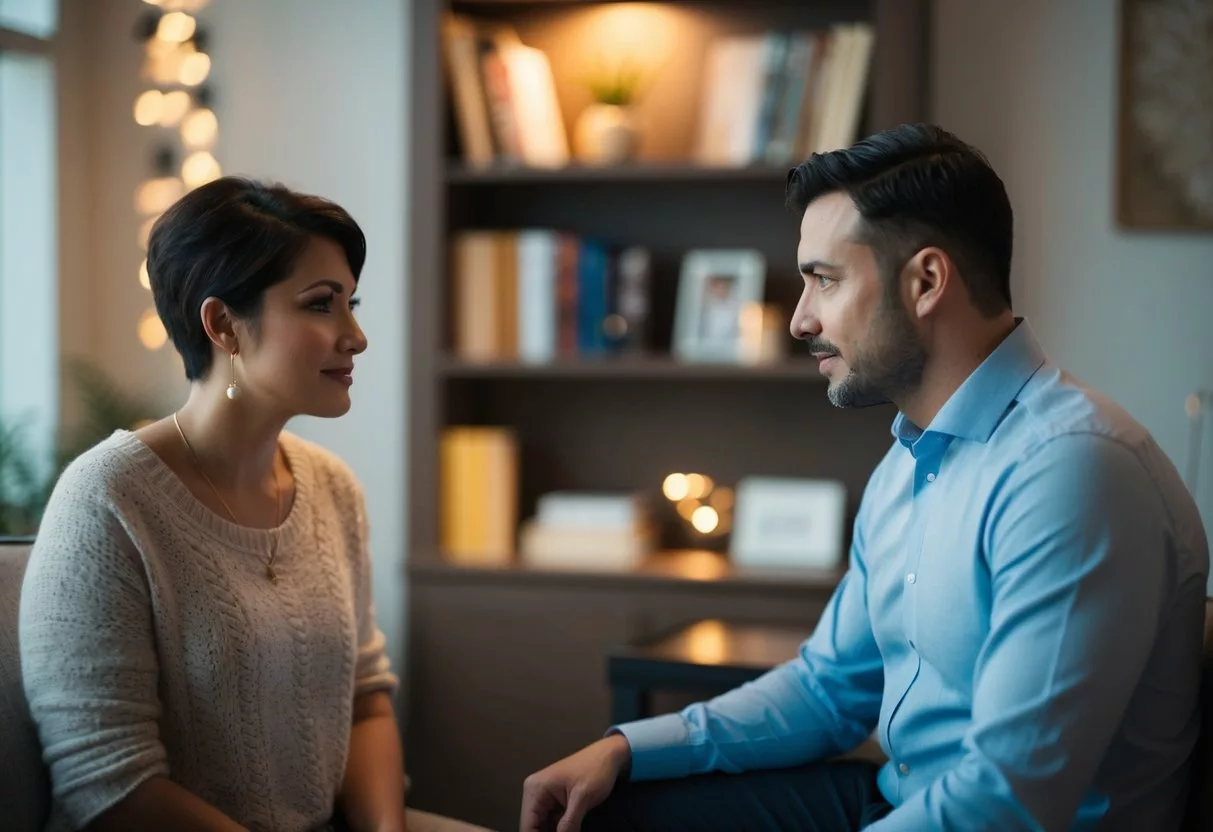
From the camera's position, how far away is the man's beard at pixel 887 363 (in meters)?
1.51

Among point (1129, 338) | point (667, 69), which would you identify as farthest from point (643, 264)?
point (1129, 338)

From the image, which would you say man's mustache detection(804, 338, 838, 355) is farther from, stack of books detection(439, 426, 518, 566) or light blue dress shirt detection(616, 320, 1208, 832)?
stack of books detection(439, 426, 518, 566)

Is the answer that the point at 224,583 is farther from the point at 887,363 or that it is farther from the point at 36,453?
the point at 36,453

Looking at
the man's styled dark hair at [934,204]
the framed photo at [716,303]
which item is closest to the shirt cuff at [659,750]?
the man's styled dark hair at [934,204]

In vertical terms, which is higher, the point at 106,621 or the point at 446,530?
the point at 106,621

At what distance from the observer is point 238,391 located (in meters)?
1.71

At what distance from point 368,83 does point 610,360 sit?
1.02 meters

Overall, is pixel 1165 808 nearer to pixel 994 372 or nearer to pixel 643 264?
pixel 994 372

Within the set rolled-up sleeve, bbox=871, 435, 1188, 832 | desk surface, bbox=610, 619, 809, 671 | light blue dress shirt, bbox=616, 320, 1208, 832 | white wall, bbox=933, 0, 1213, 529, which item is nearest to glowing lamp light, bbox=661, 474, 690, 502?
desk surface, bbox=610, 619, 809, 671

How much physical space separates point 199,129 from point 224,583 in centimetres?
218

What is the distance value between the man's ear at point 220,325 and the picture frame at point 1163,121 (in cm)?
215

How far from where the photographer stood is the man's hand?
156 centimetres

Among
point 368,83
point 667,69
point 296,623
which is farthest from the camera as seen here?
point 368,83

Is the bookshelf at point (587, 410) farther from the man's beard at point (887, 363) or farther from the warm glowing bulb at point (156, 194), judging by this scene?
the man's beard at point (887, 363)
